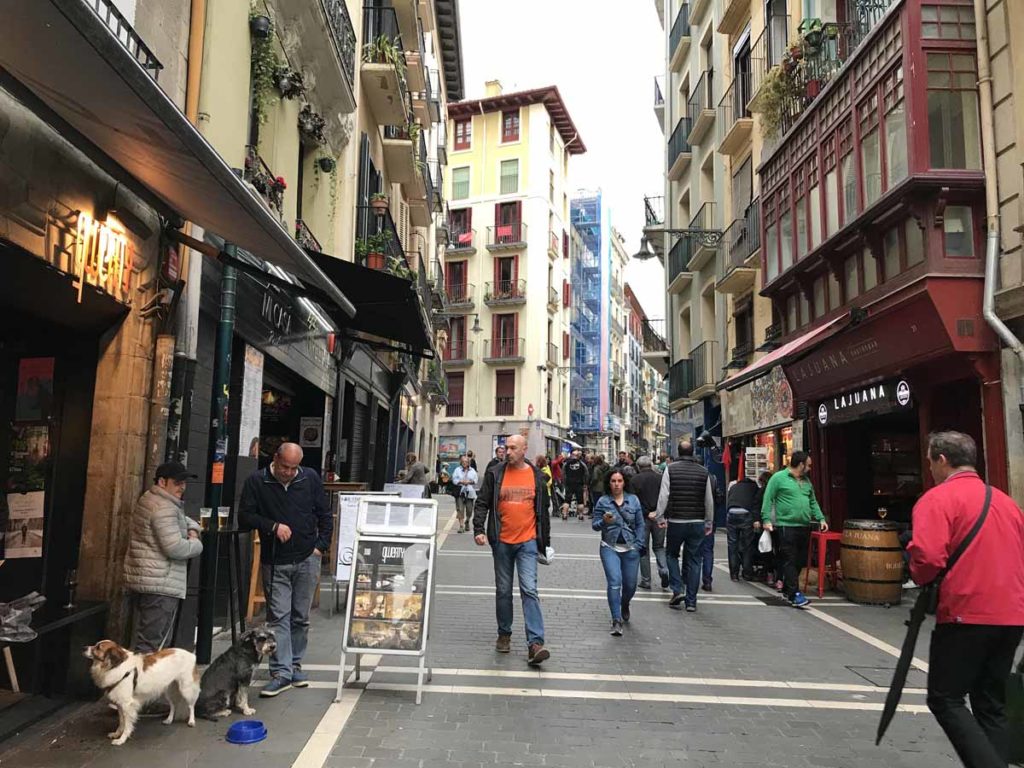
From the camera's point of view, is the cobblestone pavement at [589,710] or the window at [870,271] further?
the window at [870,271]

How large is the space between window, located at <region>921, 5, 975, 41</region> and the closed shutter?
10.6m

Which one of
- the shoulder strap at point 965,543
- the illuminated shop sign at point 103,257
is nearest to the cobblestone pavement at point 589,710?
the shoulder strap at point 965,543

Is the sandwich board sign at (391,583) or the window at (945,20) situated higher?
the window at (945,20)

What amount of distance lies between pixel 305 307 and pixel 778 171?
8823 mm

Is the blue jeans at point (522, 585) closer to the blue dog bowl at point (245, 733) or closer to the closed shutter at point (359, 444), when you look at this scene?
the blue dog bowl at point (245, 733)

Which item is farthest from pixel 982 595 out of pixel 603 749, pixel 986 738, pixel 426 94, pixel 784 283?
pixel 426 94

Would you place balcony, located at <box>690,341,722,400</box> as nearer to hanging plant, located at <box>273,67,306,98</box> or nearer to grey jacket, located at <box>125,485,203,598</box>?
hanging plant, located at <box>273,67,306,98</box>

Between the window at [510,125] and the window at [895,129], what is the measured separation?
37.1 meters

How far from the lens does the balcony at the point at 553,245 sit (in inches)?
1781

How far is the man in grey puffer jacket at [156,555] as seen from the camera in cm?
493

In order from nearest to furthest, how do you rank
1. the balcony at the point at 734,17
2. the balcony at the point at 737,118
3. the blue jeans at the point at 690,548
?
the blue jeans at the point at 690,548 → the balcony at the point at 737,118 → the balcony at the point at 734,17

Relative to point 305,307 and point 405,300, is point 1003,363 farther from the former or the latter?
point 305,307

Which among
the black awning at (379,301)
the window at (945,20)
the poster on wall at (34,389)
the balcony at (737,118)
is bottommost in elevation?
the poster on wall at (34,389)

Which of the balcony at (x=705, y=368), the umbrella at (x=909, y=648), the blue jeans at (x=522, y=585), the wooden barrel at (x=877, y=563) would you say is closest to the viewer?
the umbrella at (x=909, y=648)
